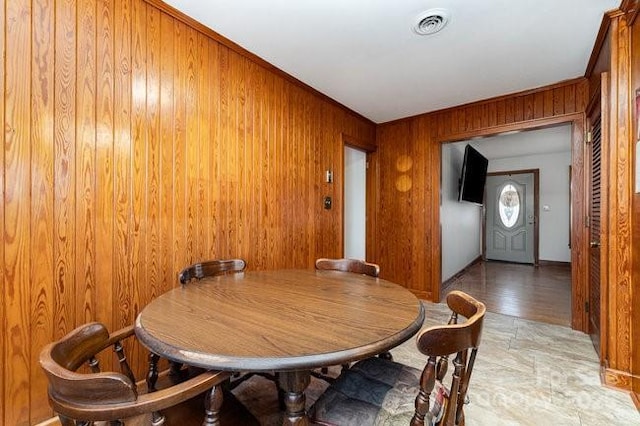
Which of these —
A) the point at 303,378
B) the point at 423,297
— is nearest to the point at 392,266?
the point at 423,297

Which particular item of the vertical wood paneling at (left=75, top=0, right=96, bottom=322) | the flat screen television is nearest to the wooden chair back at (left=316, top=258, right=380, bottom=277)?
the vertical wood paneling at (left=75, top=0, right=96, bottom=322)

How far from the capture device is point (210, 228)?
215 centimetres

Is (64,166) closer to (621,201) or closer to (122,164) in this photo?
(122,164)

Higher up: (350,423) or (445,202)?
A: (445,202)

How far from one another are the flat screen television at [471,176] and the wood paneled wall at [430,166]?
3.54 feet

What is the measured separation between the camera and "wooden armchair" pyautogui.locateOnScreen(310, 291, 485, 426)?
0.87 meters

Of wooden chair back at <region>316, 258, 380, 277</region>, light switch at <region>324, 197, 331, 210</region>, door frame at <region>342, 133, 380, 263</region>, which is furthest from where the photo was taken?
door frame at <region>342, 133, 380, 263</region>

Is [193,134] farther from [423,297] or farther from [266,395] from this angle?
[423,297]

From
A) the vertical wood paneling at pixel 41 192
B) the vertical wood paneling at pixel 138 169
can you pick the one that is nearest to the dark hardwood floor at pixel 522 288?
the vertical wood paneling at pixel 138 169

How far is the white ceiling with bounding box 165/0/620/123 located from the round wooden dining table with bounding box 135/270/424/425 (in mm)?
1765

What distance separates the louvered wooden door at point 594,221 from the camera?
2.34m

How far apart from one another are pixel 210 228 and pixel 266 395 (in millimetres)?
1194

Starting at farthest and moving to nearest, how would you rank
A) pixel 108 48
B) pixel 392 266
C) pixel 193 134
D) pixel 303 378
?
1. pixel 392 266
2. pixel 193 134
3. pixel 108 48
4. pixel 303 378

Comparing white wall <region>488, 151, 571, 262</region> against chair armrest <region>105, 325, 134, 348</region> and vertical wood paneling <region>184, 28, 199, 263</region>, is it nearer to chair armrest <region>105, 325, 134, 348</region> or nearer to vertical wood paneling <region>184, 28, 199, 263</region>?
vertical wood paneling <region>184, 28, 199, 263</region>
